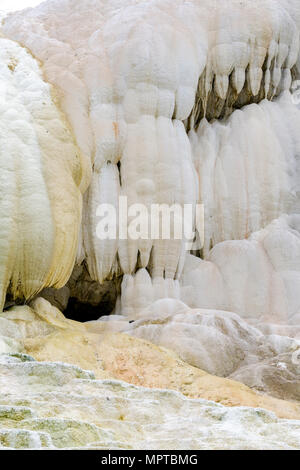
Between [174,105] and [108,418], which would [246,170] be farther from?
[108,418]

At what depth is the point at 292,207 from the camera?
801cm

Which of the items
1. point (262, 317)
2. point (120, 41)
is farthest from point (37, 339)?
point (120, 41)

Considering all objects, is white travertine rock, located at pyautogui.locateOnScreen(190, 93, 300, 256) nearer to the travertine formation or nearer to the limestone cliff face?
the limestone cliff face

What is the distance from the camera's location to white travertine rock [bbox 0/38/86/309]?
5.21 metres

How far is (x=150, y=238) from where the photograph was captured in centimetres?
662

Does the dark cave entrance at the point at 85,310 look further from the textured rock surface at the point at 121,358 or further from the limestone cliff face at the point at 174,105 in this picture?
the textured rock surface at the point at 121,358

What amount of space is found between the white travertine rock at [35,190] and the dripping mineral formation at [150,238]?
0.6 inches

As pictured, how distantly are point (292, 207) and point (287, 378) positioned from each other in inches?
142

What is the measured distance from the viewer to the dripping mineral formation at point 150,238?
3420mm

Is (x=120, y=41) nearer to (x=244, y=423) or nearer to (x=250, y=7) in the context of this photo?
(x=250, y=7)

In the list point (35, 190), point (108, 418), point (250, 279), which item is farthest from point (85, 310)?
point (108, 418)

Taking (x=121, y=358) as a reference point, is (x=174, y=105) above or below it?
above

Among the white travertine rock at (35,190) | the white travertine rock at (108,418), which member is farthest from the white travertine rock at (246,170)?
the white travertine rock at (108,418)

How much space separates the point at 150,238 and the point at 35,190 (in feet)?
5.39
